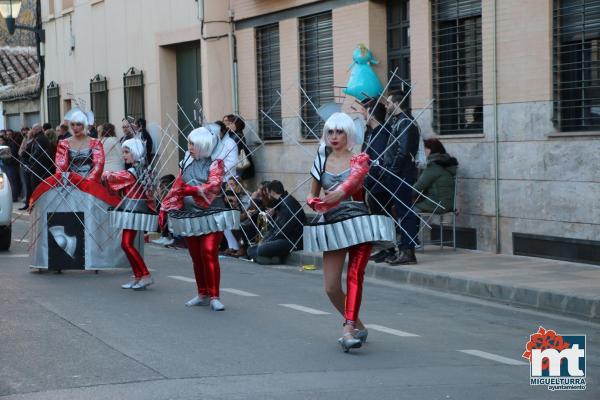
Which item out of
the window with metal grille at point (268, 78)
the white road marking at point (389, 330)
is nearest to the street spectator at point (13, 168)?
the window with metal grille at point (268, 78)

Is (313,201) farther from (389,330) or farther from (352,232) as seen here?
(389,330)

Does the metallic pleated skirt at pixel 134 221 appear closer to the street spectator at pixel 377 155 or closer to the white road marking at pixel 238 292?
the white road marking at pixel 238 292

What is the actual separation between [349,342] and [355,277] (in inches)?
19.2

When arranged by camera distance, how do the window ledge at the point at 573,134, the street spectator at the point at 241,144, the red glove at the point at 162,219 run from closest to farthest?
the red glove at the point at 162,219 < the window ledge at the point at 573,134 < the street spectator at the point at 241,144

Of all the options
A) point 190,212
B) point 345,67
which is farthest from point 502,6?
point 190,212

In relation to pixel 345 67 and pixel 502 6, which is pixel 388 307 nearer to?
pixel 502 6

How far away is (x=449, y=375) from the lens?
798cm

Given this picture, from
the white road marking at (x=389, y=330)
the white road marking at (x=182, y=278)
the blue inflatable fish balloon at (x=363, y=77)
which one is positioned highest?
the blue inflatable fish balloon at (x=363, y=77)

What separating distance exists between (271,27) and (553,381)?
14.6 metres

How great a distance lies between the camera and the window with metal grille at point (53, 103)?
33.5 metres

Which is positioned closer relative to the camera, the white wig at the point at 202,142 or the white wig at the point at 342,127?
the white wig at the point at 342,127

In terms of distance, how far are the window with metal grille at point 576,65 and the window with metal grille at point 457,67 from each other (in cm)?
152

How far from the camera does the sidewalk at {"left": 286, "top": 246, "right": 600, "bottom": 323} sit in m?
11.5

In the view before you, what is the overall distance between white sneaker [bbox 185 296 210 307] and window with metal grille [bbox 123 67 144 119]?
52.8 feet
